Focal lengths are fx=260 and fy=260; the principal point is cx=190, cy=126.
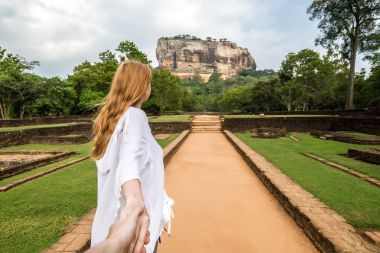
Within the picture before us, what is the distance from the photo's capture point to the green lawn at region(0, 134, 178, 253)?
9.71ft

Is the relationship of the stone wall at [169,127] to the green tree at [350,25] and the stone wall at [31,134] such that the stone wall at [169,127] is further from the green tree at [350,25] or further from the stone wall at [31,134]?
the green tree at [350,25]

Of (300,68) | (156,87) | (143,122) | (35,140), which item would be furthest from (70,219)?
(300,68)

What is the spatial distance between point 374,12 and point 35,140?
Result: 24964mm

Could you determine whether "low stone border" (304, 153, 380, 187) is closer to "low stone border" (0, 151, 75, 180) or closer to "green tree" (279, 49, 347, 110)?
"low stone border" (0, 151, 75, 180)

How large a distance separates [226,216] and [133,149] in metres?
3.19

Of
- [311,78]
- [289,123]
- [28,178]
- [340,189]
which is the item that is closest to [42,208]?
[28,178]

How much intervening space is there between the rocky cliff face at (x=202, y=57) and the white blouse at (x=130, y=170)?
5820 inches

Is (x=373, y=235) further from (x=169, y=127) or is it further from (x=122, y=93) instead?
(x=169, y=127)

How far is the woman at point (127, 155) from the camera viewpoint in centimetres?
120

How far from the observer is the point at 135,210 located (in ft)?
2.97

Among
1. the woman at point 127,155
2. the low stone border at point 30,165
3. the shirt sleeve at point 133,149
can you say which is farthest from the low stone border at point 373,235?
the low stone border at point 30,165

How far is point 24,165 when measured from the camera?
7363 millimetres

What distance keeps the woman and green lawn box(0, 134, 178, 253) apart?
6.47 ft

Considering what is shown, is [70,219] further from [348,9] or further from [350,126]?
[348,9]
